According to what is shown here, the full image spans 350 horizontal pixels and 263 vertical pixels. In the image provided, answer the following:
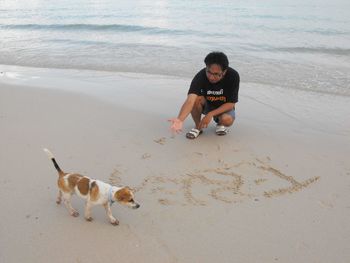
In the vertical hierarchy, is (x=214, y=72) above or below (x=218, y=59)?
below

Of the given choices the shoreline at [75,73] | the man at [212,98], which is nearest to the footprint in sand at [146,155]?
the man at [212,98]

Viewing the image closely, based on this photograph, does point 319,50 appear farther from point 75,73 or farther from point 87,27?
point 87,27

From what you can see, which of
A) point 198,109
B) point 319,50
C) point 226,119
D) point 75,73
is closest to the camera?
point 226,119

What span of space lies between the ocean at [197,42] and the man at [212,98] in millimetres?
2931

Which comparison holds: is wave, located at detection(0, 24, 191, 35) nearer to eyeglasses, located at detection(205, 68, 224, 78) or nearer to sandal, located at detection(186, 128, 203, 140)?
sandal, located at detection(186, 128, 203, 140)

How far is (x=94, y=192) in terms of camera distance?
2.90 metres

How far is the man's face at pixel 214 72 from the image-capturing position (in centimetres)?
433

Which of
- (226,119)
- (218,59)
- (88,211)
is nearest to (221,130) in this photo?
(226,119)

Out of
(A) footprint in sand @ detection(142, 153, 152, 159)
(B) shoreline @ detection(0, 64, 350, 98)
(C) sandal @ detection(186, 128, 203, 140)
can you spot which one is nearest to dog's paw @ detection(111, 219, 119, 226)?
(A) footprint in sand @ detection(142, 153, 152, 159)

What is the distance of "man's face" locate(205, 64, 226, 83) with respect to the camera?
4.33 metres

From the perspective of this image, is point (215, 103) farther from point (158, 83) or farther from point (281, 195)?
point (158, 83)

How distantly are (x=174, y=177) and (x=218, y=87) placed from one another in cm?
150

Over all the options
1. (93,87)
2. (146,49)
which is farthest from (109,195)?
(146,49)

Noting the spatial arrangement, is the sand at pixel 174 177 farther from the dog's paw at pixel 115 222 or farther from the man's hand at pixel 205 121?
the man's hand at pixel 205 121
